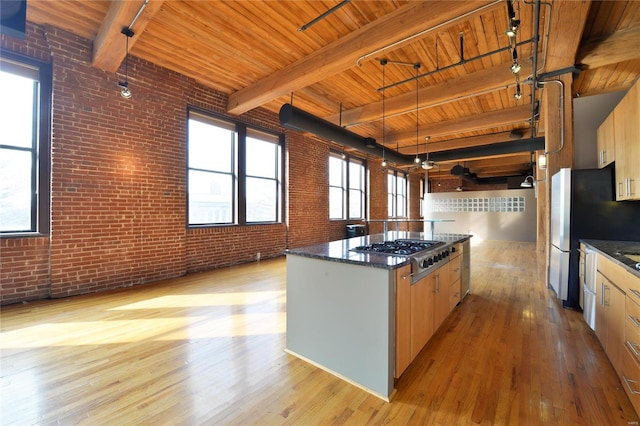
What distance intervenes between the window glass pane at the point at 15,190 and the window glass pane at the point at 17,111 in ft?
0.53

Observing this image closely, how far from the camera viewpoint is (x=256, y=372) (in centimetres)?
204

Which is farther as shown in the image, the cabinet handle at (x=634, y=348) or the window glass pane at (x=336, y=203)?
the window glass pane at (x=336, y=203)

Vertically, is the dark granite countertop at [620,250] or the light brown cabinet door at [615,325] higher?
the dark granite countertop at [620,250]

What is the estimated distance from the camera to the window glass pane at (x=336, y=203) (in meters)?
8.64

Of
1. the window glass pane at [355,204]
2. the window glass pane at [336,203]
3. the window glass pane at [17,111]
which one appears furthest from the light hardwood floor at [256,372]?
the window glass pane at [355,204]

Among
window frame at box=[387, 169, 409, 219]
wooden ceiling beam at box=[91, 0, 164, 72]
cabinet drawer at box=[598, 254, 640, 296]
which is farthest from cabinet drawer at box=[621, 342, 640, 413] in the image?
window frame at box=[387, 169, 409, 219]

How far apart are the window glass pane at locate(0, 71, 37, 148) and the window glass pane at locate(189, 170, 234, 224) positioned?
2084mm

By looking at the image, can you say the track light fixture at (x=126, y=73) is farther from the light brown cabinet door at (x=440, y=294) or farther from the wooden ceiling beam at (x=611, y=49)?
the wooden ceiling beam at (x=611, y=49)

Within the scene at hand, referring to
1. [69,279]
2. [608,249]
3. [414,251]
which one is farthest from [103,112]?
[608,249]

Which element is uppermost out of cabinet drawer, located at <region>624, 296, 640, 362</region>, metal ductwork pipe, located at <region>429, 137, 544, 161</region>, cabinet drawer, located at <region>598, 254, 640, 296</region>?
metal ductwork pipe, located at <region>429, 137, 544, 161</region>

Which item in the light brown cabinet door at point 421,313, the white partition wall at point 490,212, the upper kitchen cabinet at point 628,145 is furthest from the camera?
the white partition wall at point 490,212

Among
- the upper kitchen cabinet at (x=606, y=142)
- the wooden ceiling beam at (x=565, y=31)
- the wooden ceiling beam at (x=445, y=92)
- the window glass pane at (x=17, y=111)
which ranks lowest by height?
the upper kitchen cabinet at (x=606, y=142)

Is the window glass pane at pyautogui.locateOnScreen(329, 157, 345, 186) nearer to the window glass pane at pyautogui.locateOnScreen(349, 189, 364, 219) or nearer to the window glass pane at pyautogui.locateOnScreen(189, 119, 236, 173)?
the window glass pane at pyautogui.locateOnScreen(349, 189, 364, 219)

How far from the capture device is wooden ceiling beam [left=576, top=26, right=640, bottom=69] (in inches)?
131
